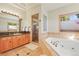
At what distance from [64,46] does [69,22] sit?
344 mm

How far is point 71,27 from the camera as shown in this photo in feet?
4.84

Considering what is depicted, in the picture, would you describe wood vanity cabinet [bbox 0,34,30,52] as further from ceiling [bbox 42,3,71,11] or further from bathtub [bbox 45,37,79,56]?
ceiling [bbox 42,3,71,11]

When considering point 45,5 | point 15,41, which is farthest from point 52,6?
point 15,41

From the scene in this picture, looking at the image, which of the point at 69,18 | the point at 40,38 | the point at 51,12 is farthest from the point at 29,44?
the point at 69,18

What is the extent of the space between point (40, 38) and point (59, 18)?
389 millimetres

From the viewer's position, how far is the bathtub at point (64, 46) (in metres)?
1.47

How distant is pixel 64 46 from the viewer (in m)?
1.52

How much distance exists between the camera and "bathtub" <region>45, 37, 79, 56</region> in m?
1.47

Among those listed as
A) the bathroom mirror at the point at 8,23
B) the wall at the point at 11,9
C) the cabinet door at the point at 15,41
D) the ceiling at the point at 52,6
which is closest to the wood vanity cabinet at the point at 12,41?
the cabinet door at the point at 15,41

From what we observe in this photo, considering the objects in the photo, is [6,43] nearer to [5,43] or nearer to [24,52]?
[5,43]

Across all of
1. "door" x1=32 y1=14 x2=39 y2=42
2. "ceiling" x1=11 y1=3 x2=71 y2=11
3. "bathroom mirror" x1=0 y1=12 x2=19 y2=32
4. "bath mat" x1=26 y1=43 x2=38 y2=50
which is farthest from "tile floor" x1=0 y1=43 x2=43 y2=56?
"ceiling" x1=11 y1=3 x2=71 y2=11

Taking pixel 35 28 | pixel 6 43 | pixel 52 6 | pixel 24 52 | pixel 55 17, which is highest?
pixel 52 6

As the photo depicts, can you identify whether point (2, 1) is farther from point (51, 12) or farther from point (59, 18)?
point (59, 18)

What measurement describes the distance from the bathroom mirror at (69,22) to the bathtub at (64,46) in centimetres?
16
